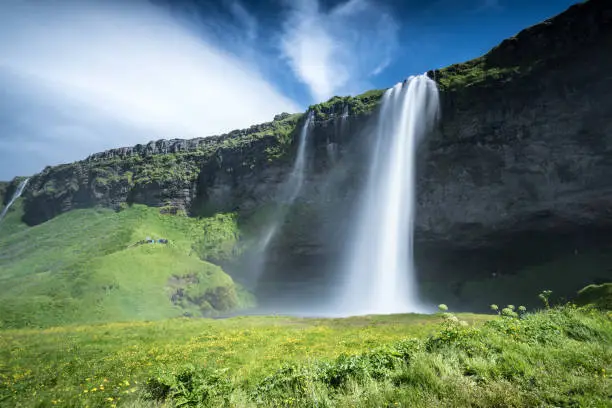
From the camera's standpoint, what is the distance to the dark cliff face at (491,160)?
4150 cm

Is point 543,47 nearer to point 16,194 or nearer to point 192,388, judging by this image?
point 192,388

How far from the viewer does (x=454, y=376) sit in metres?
6.42

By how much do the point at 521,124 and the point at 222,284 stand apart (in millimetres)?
52588

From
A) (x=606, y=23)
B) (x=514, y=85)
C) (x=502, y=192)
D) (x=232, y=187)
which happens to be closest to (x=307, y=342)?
(x=502, y=192)

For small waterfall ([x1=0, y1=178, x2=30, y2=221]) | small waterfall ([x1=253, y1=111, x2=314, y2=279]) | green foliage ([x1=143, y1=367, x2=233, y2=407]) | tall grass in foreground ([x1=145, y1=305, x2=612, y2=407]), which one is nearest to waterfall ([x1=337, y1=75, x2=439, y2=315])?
small waterfall ([x1=253, y1=111, x2=314, y2=279])

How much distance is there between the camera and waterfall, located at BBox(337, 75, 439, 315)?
5262cm

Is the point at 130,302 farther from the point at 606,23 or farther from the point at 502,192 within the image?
the point at 606,23

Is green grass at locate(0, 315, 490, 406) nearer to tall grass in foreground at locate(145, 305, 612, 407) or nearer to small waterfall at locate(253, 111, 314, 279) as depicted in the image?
tall grass in foreground at locate(145, 305, 612, 407)

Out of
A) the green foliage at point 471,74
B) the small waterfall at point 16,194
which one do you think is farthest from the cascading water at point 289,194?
the small waterfall at point 16,194

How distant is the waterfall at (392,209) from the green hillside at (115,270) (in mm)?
22768

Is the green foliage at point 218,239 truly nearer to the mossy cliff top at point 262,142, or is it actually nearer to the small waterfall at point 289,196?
the small waterfall at point 289,196

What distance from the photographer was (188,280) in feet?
184

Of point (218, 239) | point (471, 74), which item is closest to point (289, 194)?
point (218, 239)

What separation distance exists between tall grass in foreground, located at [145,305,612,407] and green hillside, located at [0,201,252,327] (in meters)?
40.1
